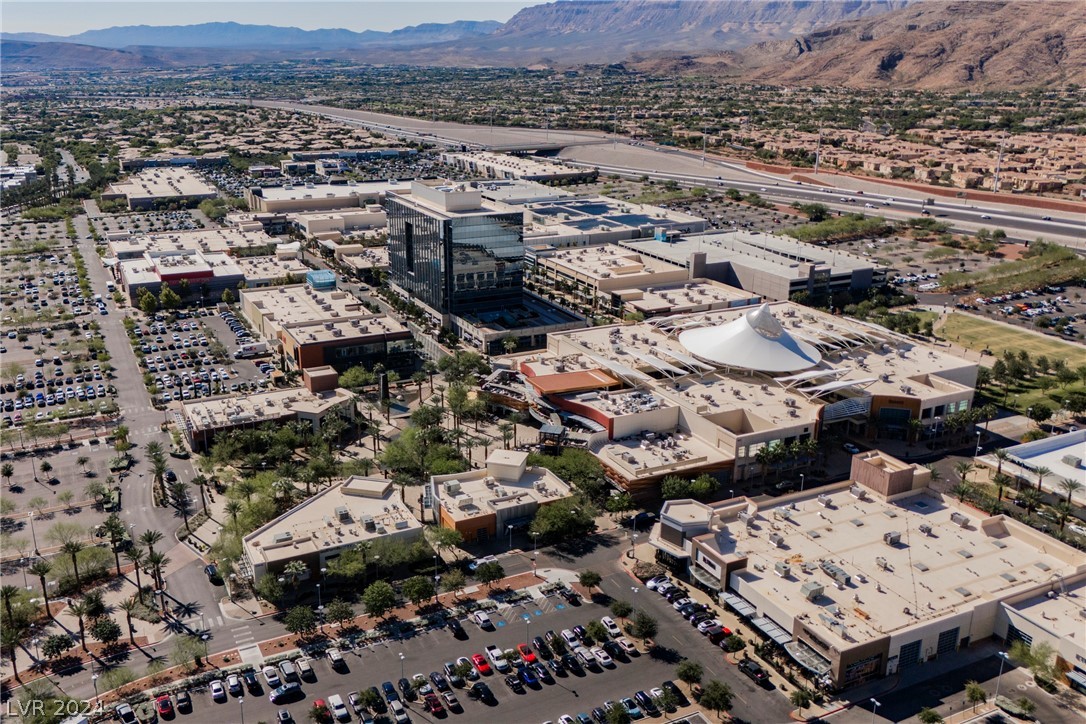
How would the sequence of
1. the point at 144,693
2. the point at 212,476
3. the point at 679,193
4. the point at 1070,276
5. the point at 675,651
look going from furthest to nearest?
the point at 679,193
the point at 1070,276
the point at 212,476
the point at 675,651
the point at 144,693

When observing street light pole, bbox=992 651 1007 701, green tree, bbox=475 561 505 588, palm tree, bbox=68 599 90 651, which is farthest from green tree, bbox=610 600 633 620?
palm tree, bbox=68 599 90 651

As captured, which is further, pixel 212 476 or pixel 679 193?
pixel 679 193

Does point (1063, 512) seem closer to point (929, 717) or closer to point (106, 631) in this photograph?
point (929, 717)

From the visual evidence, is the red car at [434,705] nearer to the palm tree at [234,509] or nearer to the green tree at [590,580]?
the green tree at [590,580]

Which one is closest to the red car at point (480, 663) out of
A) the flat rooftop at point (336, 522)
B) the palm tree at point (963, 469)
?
the flat rooftop at point (336, 522)

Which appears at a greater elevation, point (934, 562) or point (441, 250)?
point (441, 250)

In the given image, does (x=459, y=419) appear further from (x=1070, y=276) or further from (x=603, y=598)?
(x=1070, y=276)

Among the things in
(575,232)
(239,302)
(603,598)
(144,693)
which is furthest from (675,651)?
(575,232)
